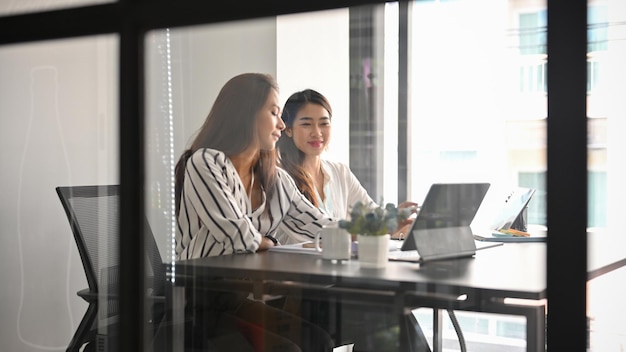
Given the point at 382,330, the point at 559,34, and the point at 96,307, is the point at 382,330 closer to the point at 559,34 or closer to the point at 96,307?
the point at 559,34

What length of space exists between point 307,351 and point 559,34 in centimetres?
91

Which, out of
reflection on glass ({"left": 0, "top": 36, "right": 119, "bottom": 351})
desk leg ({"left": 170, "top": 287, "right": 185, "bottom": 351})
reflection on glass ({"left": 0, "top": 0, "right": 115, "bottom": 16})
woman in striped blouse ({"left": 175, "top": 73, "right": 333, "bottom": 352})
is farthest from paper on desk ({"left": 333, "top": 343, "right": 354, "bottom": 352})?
reflection on glass ({"left": 0, "top": 0, "right": 115, "bottom": 16})

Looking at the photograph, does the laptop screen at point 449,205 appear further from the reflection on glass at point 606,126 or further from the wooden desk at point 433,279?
the reflection on glass at point 606,126

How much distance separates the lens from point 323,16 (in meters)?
1.77

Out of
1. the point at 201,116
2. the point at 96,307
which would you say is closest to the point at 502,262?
the point at 201,116

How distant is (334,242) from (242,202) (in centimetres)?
27

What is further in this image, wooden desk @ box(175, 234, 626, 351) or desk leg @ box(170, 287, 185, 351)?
desk leg @ box(170, 287, 185, 351)

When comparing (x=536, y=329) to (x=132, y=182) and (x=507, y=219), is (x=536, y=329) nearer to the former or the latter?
(x=507, y=219)

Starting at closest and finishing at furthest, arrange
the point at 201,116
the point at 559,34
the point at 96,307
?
the point at 559,34 → the point at 201,116 → the point at 96,307

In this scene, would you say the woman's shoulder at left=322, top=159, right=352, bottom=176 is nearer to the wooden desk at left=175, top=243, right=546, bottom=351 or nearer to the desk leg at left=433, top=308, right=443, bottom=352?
the wooden desk at left=175, top=243, right=546, bottom=351

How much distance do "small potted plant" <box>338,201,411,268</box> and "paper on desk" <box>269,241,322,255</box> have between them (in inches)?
3.7

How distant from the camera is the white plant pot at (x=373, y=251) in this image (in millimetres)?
1697

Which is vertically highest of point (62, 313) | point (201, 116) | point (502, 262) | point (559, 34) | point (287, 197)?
point (559, 34)

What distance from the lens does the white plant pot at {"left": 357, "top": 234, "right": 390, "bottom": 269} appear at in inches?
66.8
